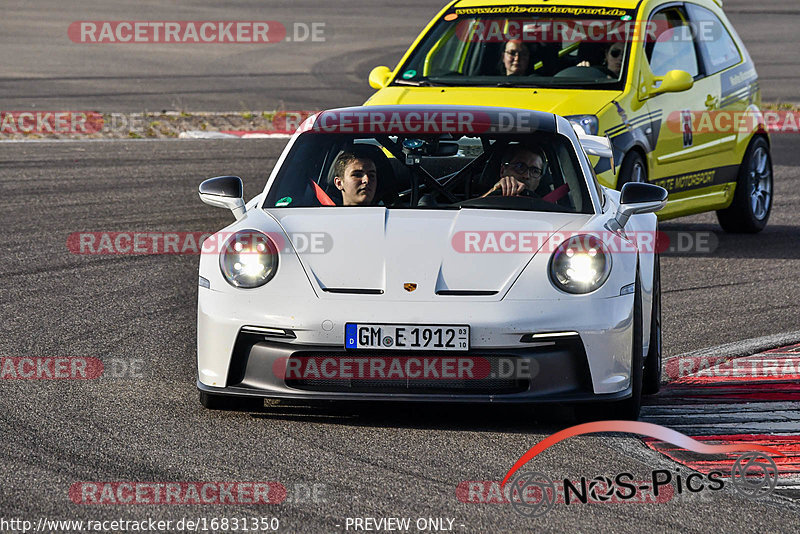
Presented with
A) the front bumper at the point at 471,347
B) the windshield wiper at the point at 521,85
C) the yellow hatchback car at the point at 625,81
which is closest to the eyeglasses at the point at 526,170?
the front bumper at the point at 471,347

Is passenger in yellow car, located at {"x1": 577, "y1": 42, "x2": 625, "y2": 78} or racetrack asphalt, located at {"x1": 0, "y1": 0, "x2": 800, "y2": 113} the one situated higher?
passenger in yellow car, located at {"x1": 577, "y1": 42, "x2": 625, "y2": 78}

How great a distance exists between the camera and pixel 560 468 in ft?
18.9

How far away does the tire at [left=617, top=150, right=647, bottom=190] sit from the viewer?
10.8 meters

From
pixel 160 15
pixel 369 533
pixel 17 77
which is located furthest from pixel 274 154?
pixel 160 15

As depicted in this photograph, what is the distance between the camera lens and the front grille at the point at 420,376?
618 cm

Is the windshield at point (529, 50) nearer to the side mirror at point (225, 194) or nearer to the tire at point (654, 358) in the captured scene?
the tire at point (654, 358)

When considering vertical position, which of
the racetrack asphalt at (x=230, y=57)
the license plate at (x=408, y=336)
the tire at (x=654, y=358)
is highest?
the license plate at (x=408, y=336)

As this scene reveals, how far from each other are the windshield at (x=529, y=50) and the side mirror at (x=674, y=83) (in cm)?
33

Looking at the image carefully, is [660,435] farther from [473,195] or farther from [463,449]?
[473,195]

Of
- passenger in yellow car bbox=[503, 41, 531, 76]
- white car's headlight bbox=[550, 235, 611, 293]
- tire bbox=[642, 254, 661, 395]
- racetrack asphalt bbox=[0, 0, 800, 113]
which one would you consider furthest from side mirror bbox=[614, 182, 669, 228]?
racetrack asphalt bbox=[0, 0, 800, 113]

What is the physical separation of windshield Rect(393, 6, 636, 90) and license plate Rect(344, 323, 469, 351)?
5.44m

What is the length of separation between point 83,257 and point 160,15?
22927 millimetres

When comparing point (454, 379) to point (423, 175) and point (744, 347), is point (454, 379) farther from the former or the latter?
point (744, 347)

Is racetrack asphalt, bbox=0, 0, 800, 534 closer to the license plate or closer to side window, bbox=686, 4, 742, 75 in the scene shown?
the license plate
